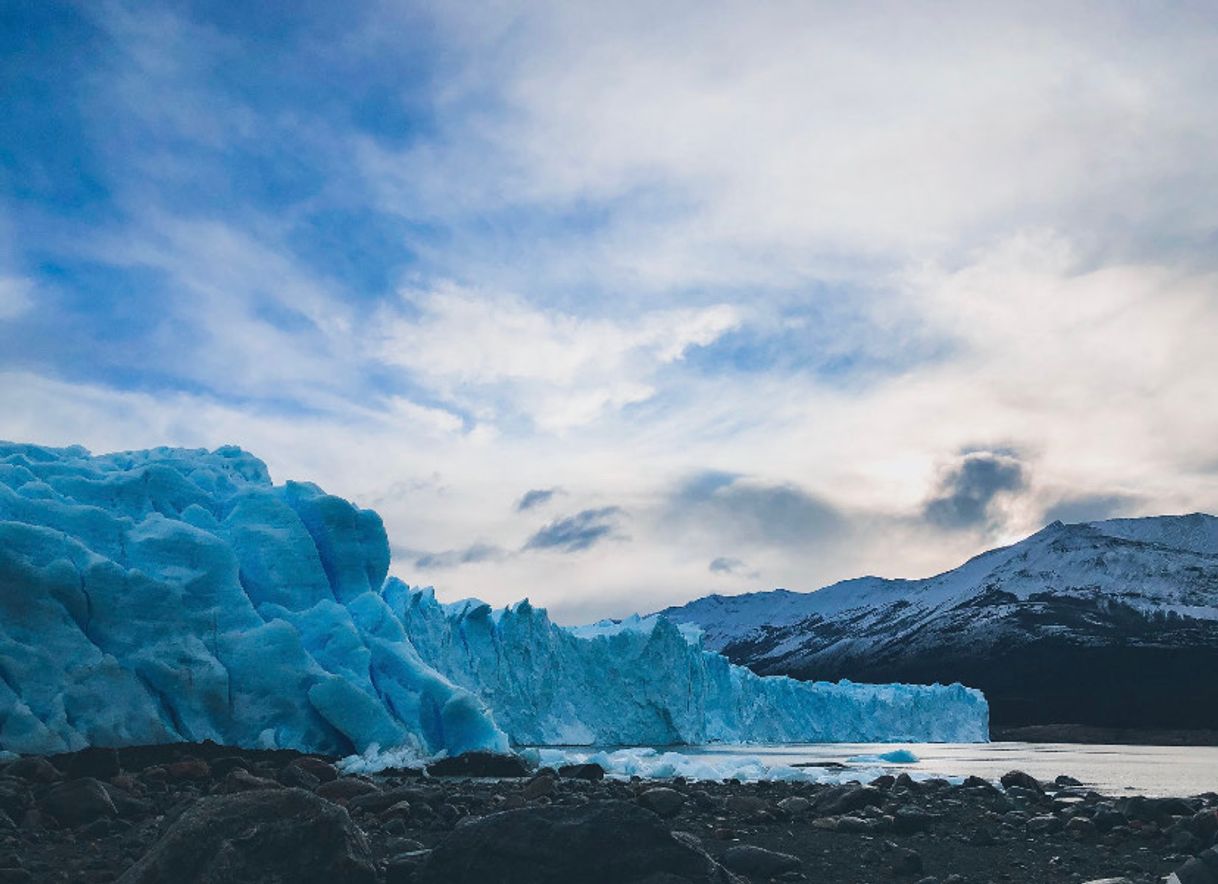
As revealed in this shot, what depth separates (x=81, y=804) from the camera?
8.39m

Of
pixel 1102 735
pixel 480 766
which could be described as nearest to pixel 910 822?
pixel 480 766

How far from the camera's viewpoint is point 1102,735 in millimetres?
59125

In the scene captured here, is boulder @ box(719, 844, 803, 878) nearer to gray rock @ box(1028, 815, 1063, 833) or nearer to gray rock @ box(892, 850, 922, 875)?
gray rock @ box(892, 850, 922, 875)

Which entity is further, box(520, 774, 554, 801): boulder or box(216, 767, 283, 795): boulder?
box(520, 774, 554, 801): boulder

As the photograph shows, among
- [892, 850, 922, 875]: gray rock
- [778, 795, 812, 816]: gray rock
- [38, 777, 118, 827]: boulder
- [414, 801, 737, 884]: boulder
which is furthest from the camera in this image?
[778, 795, 812, 816]: gray rock

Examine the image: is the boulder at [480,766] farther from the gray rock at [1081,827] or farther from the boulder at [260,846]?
the boulder at [260,846]

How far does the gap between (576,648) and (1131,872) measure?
2478 cm

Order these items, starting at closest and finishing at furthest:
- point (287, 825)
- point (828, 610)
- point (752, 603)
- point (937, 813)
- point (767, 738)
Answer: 1. point (287, 825)
2. point (937, 813)
3. point (767, 738)
4. point (828, 610)
5. point (752, 603)

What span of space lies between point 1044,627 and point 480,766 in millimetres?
96917

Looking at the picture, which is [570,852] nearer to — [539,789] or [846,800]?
[846,800]

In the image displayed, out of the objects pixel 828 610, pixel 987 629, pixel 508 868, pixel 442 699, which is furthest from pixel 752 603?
pixel 508 868

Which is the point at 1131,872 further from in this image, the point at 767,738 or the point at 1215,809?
the point at 767,738

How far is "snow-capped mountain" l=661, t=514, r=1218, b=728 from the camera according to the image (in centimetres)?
7362

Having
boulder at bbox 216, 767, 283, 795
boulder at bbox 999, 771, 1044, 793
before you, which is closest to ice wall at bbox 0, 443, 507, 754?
boulder at bbox 216, 767, 283, 795
